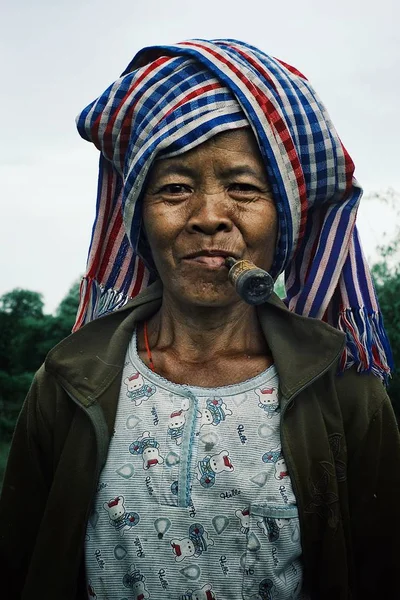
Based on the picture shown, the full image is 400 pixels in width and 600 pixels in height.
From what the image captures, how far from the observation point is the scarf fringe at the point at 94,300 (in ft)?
9.04

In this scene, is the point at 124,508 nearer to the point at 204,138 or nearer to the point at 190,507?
the point at 190,507

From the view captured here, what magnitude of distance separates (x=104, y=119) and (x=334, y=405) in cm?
131

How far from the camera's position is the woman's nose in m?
2.28

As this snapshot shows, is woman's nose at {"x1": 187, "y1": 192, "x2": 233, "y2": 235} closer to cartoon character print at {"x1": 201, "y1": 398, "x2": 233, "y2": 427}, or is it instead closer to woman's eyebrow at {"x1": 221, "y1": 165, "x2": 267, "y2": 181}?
woman's eyebrow at {"x1": 221, "y1": 165, "x2": 267, "y2": 181}

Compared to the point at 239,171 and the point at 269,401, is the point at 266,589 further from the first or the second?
the point at 239,171

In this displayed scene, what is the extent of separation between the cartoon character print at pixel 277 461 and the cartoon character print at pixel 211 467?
120 mm

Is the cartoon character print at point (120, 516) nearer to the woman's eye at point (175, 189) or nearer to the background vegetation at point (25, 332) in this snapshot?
the woman's eye at point (175, 189)

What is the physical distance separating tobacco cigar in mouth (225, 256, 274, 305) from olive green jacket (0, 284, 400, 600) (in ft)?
1.02

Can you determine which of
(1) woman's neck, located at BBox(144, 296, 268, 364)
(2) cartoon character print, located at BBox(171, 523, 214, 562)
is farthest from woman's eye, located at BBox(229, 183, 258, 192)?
(2) cartoon character print, located at BBox(171, 523, 214, 562)

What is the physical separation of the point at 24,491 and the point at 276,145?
1519 millimetres

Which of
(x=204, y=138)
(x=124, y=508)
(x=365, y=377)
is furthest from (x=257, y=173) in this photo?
(x=124, y=508)

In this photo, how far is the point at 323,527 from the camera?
2.27 metres

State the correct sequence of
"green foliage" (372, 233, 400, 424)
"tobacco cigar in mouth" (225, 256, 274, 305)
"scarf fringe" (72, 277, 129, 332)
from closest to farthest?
1. "tobacco cigar in mouth" (225, 256, 274, 305)
2. "scarf fringe" (72, 277, 129, 332)
3. "green foliage" (372, 233, 400, 424)

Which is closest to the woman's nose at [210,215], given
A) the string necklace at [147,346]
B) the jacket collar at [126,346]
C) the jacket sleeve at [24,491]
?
the jacket collar at [126,346]
